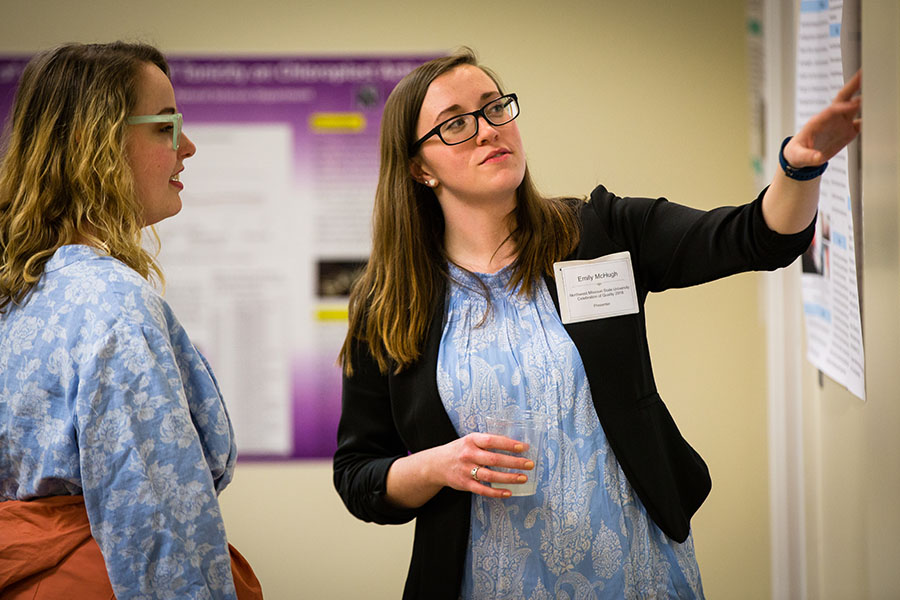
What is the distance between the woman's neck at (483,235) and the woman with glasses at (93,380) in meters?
0.59

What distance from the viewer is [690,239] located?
56.9 inches

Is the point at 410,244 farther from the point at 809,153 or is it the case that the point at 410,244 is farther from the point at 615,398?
the point at 809,153

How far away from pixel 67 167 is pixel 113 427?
0.43 metres

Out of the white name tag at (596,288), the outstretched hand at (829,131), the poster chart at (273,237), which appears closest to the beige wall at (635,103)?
the poster chart at (273,237)

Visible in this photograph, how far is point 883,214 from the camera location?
3.71 feet

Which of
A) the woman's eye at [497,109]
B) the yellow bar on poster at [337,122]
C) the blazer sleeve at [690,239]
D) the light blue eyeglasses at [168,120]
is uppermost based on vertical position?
the yellow bar on poster at [337,122]

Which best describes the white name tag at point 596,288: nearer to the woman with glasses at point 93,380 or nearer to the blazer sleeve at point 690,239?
the blazer sleeve at point 690,239

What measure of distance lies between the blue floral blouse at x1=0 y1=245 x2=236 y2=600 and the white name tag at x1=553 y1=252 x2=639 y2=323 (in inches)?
27.9

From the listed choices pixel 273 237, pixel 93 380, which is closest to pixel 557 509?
pixel 93 380

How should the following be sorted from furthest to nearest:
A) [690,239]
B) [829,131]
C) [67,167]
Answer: [690,239] → [67,167] → [829,131]

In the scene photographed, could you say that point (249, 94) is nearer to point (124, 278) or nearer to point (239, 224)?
point (239, 224)

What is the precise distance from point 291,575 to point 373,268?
179cm

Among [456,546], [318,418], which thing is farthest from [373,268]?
[318,418]

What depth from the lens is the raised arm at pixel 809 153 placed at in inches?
43.7
